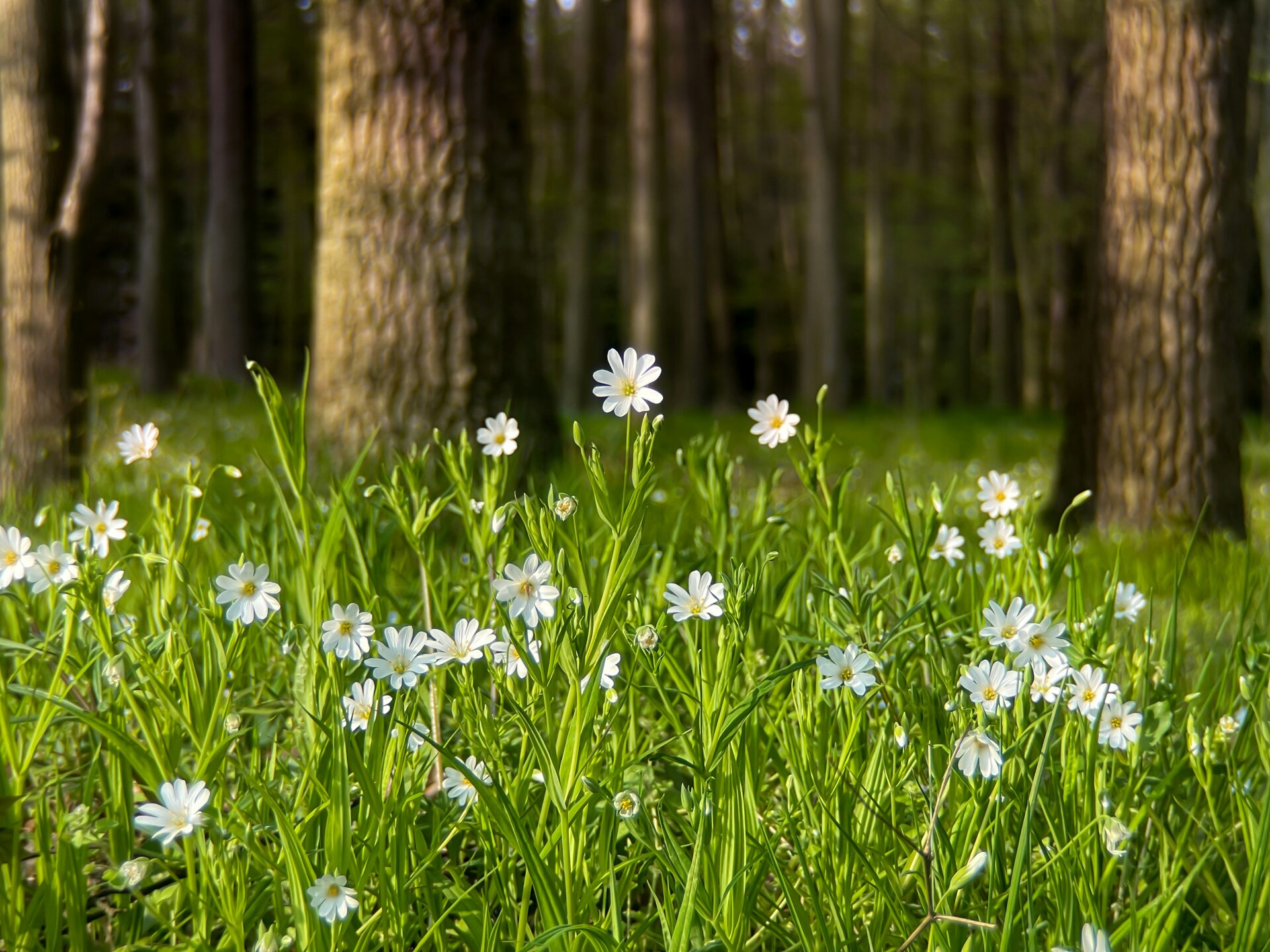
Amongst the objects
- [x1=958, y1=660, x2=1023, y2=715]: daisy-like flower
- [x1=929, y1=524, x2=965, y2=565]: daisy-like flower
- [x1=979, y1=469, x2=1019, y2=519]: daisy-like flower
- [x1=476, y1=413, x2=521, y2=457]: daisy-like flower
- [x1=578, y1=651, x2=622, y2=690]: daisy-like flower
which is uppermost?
[x1=476, y1=413, x2=521, y2=457]: daisy-like flower

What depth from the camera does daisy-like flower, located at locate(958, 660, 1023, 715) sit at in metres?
1.40

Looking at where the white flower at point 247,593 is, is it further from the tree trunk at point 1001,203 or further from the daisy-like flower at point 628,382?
the tree trunk at point 1001,203

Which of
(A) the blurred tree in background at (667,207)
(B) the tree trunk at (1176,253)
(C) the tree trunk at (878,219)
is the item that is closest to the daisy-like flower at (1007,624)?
(A) the blurred tree in background at (667,207)

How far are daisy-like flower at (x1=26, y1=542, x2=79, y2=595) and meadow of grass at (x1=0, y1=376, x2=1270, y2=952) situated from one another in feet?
0.19

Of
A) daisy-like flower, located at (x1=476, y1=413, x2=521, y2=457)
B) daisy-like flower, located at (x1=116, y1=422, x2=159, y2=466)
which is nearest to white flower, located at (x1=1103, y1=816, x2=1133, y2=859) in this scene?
daisy-like flower, located at (x1=476, y1=413, x2=521, y2=457)

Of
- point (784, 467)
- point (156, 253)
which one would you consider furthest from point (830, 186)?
point (156, 253)

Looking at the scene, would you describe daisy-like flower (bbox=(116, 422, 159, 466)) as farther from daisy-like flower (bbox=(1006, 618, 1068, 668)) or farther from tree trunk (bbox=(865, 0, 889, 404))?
tree trunk (bbox=(865, 0, 889, 404))

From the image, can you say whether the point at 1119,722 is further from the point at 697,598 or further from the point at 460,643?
the point at 460,643

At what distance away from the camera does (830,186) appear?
12.7m

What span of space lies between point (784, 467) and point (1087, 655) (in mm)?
5646

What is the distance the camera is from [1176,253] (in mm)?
4445

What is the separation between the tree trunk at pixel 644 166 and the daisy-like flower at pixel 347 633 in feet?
30.5

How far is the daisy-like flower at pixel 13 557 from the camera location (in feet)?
5.09

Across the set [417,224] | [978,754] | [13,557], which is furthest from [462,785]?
[417,224]
